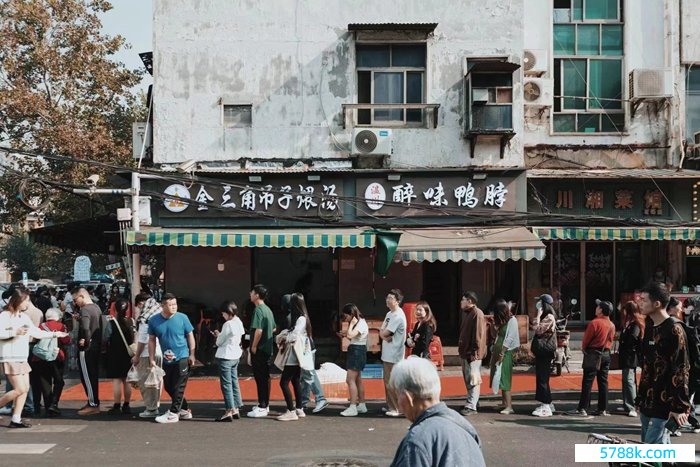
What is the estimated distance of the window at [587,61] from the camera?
1773 cm

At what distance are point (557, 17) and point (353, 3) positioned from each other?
15.5 ft

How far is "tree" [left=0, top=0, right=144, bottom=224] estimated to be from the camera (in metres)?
24.1

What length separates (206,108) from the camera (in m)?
16.7

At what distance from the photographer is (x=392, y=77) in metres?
17.0

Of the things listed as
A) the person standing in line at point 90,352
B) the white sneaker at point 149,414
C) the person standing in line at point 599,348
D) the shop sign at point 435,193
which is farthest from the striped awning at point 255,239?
Result: the person standing in line at point 599,348

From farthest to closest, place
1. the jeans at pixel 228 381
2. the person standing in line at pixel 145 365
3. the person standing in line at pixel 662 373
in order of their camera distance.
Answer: the person standing in line at pixel 145 365
the jeans at pixel 228 381
the person standing in line at pixel 662 373

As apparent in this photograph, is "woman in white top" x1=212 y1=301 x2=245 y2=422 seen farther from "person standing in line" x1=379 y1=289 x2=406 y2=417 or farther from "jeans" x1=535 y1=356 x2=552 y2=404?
"jeans" x1=535 y1=356 x2=552 y2=404

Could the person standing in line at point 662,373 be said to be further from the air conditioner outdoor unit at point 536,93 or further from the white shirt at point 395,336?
the air conditioner outdoor unit at point 536,93

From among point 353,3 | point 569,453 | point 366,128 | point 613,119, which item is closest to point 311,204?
point 366,128

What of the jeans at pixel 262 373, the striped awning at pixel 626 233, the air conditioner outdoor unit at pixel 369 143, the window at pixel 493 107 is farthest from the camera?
the window at pixel 493 107

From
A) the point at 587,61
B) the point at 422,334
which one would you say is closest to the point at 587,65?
the point at 587,61

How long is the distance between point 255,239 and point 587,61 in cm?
855

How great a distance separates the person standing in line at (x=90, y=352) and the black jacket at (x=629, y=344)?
769cm

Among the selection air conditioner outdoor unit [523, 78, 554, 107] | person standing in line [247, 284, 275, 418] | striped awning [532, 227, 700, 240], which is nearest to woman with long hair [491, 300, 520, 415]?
→ person standing in line [247, 284, 275, 418]
